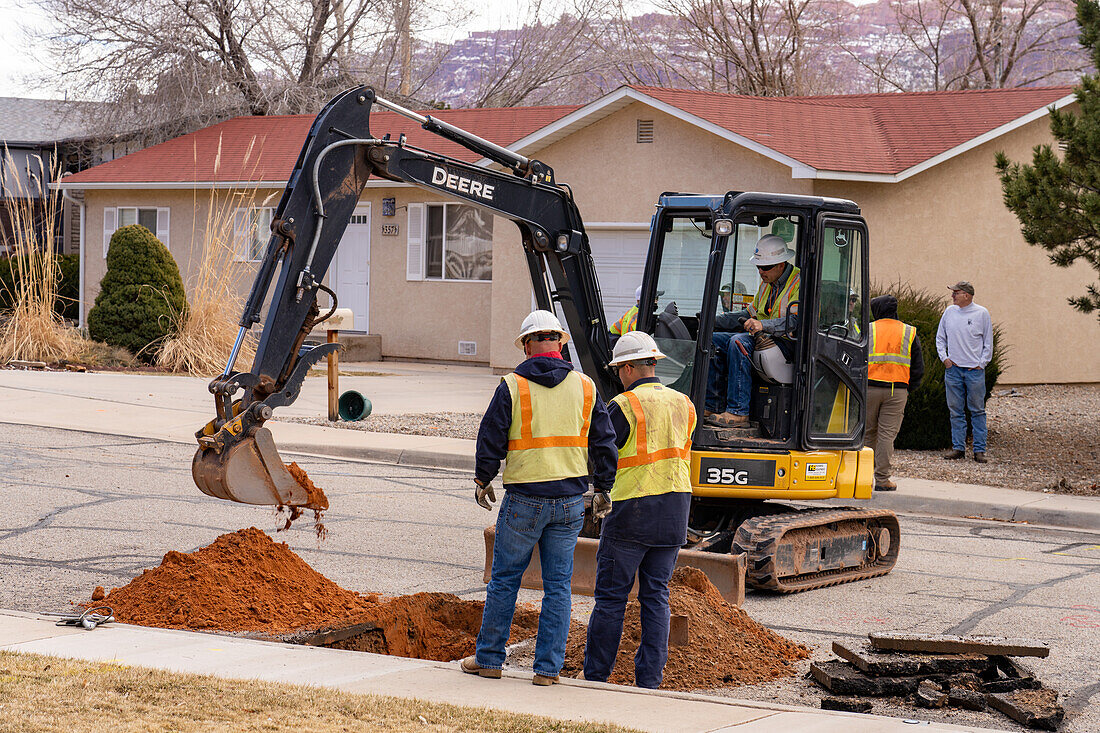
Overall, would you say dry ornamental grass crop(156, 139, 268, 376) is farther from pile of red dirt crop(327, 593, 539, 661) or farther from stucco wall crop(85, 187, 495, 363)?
pile of red dirt crop(327, 593, 539, 661)

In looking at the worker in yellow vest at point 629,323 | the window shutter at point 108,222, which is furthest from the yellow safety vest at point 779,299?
the window shutter at point 108,222

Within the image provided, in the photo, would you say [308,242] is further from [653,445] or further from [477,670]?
[477,670]

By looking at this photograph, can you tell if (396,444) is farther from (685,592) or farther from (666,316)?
(685,592)

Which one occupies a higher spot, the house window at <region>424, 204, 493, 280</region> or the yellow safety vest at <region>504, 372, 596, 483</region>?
the house window at <region>424, 204, 493, 280</region>

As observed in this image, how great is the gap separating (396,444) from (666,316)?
6.08 m

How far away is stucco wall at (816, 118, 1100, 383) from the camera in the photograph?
20078 millimetres

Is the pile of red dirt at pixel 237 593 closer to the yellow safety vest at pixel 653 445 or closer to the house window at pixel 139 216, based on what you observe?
the yellow safety vest at pixel 653 445

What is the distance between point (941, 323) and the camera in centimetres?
1473

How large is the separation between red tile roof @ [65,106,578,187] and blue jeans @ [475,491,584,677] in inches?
727

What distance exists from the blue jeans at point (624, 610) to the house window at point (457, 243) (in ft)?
60.6

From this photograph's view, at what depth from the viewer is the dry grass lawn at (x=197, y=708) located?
16.0ft

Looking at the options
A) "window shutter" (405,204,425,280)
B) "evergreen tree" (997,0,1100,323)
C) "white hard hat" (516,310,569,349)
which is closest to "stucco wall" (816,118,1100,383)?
"evergreen tree" (997,0,1100,323)

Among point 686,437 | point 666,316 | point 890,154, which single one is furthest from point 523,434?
point 890,154

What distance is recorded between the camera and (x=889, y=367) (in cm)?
1239
